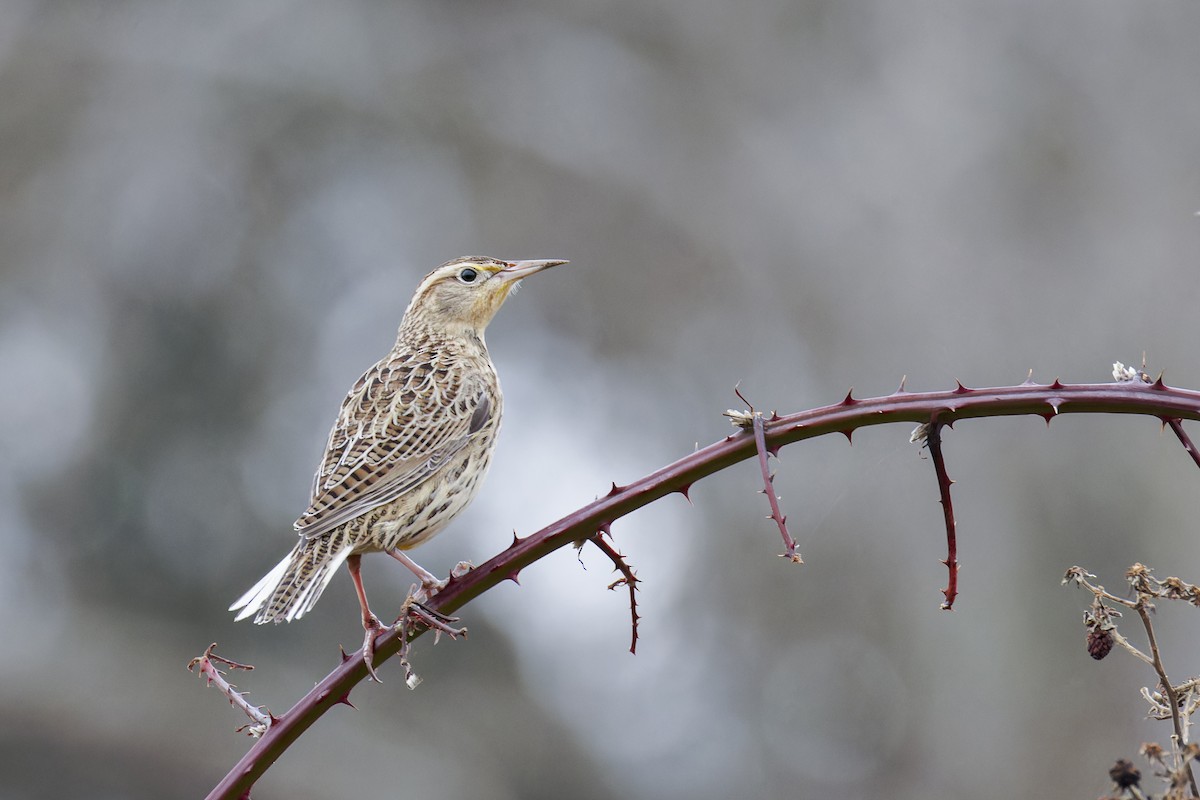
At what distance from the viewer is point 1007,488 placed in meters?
9.67

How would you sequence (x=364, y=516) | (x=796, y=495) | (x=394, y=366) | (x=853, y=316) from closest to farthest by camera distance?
(x=364, y=516) < (x=394, y=366) < (x=796, y=495) < (x=853, y=316)

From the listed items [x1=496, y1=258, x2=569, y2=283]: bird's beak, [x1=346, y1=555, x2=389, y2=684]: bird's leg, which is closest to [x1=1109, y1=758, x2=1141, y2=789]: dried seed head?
[x1=346, y1=555, x2=389, y2=684]: bird's leg

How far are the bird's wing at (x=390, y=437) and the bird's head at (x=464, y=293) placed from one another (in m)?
0.40

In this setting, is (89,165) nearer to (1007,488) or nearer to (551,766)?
(551,766)

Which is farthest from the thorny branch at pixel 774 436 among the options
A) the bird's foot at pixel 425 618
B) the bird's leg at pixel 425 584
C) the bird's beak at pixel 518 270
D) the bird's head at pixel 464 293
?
the bird's head at pixel 464 293

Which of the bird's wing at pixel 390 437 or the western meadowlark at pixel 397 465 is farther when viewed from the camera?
the bird's wing at pixel 390 437

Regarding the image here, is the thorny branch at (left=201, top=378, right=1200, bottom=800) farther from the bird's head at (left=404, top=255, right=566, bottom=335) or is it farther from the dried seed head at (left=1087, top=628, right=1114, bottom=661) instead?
the bird's head at (left=404, top=255, right=566, bottom=335)

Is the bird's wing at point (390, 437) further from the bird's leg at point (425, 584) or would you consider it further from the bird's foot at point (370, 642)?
the bird's foot at point (370, 642)

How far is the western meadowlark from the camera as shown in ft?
9.79

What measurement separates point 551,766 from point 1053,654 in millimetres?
3616

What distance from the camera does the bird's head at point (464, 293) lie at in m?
4.06

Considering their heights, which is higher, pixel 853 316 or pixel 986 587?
pixel 853 316

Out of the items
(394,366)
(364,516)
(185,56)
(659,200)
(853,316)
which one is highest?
(185,56)

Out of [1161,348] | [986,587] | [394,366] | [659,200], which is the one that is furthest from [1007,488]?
[394,366]
